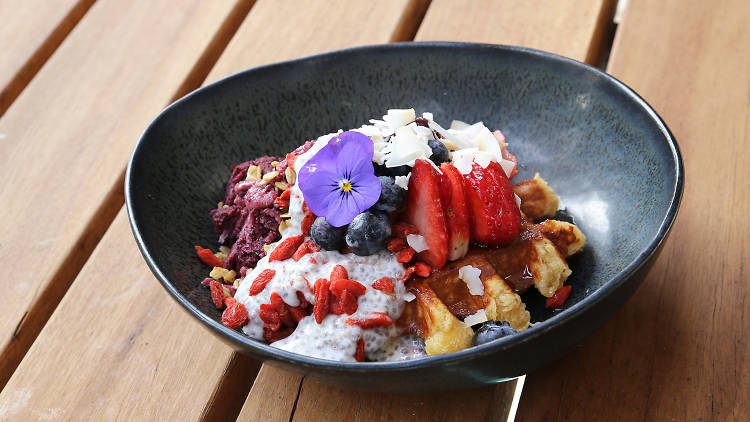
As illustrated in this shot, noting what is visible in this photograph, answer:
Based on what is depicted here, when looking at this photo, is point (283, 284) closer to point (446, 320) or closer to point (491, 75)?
point (446, 320)

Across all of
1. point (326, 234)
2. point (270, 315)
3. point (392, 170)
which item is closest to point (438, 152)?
point (392, 170)

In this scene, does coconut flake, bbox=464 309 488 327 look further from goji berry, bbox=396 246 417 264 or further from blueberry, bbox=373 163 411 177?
blueberry, bbox=373 163 411 177

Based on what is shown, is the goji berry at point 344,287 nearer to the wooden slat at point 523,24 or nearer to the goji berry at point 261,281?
the goji berry at point 261,281

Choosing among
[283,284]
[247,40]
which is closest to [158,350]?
[283,284]

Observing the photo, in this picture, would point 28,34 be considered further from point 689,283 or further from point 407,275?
point 689,283

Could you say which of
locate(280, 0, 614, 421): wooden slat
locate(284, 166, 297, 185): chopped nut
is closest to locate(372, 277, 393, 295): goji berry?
locate(284, 166, 297, 185): chopped nut

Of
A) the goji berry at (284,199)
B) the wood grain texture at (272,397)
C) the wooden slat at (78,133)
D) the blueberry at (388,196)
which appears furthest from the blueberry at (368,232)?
the wooden slat at (78,133)
